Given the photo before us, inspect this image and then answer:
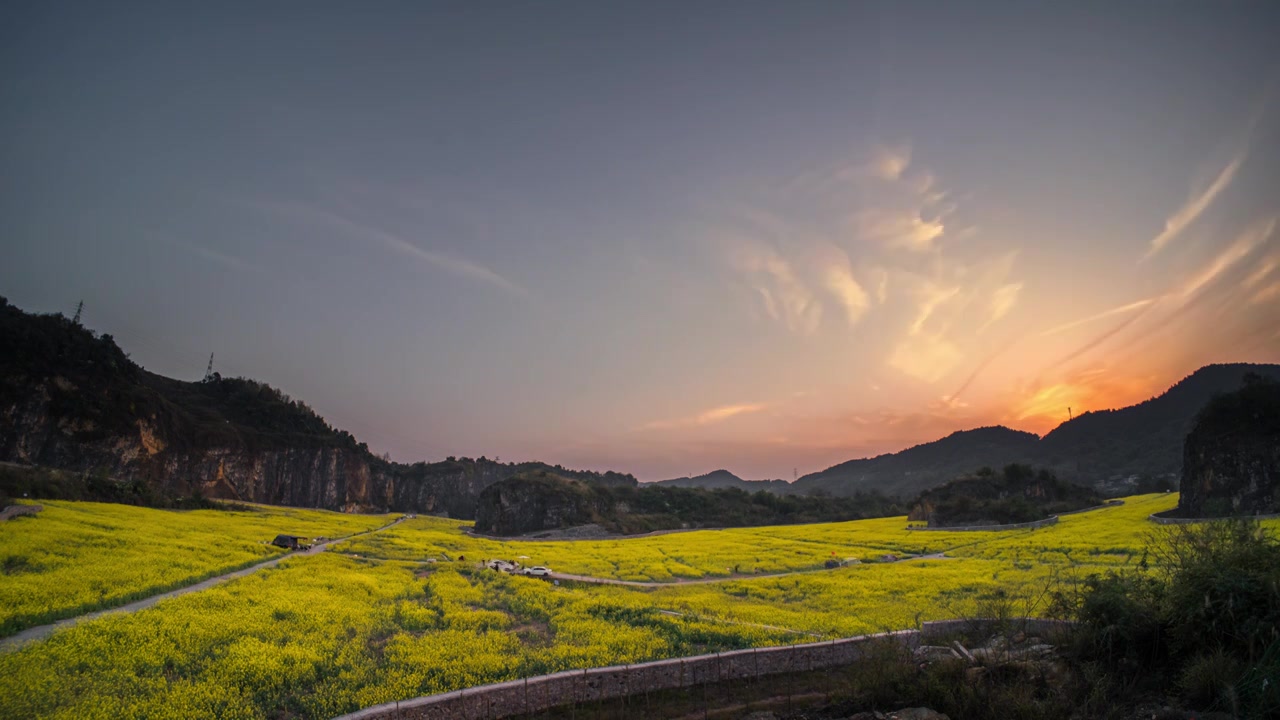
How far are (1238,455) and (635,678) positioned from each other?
66790 mm

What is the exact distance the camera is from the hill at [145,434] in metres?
74.4

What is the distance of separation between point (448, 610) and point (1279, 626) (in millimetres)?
24711

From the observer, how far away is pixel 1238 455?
50688mm

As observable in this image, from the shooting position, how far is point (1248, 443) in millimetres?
50281

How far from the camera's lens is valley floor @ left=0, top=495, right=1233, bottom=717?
13062 millimetres

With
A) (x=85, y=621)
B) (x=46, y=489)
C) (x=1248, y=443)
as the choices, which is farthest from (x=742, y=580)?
(x=46, y=489)

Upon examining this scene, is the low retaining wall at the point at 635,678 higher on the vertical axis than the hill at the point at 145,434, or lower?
lower

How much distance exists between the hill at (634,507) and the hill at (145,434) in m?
43.1

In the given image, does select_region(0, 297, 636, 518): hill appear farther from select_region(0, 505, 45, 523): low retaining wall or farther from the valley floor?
the valley floor

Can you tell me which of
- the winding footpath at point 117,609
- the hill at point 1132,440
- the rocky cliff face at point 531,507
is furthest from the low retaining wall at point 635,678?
the hill at point 1132,440

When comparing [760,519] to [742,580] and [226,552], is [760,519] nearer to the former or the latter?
[742,580]

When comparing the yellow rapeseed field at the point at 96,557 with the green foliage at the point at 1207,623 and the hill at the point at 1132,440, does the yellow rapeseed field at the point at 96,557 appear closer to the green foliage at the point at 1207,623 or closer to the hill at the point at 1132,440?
the green foliage at the point at 1207,623

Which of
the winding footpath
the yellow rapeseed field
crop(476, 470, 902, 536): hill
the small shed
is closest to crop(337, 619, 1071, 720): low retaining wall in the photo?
the winding footpath

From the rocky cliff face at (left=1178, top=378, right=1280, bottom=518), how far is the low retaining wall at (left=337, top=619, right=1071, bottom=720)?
5136 centimetres
